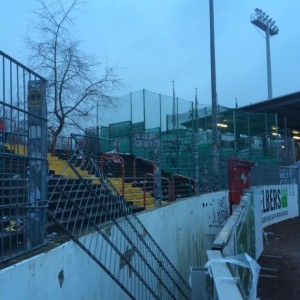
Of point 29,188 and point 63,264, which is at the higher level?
point 29,188

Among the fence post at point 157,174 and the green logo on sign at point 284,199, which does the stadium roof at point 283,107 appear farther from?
the fence post at point 157,174

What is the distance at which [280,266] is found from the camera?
416 inches

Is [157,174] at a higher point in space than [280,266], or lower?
higher

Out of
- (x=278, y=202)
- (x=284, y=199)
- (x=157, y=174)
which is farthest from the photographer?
(x=284, y=199)

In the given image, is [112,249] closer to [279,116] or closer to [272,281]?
[272,281]

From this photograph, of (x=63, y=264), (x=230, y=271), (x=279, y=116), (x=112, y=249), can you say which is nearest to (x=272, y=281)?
(x=112, y=249)

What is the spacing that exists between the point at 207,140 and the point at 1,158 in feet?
68.4

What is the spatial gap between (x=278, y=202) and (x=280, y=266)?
30.6 feet

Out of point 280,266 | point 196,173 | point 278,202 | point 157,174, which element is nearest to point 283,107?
point 278,202

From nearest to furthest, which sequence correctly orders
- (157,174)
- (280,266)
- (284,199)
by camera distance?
(157,174) → (280,266) → (284,199)

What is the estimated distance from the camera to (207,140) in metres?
24.0

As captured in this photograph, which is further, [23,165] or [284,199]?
[284,199]

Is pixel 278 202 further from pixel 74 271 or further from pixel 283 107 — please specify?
pixel 74 271

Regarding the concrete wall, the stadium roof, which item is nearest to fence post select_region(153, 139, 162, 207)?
the concrete wall
